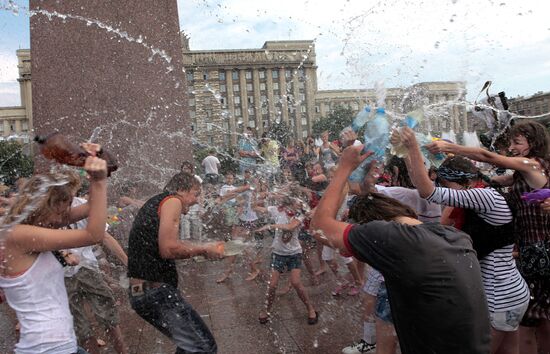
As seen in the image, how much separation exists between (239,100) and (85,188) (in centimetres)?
3132

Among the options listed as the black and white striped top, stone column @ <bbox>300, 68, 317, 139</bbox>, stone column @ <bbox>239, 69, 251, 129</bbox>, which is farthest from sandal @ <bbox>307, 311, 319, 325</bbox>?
stone column @ <bbox>239, 69, 251, 129</bbox>

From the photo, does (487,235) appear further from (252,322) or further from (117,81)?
(117,81)

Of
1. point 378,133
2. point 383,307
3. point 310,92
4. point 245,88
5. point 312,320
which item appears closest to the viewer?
point 378,133

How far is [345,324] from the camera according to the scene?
16.1 feet

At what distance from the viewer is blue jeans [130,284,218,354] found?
10.4ft

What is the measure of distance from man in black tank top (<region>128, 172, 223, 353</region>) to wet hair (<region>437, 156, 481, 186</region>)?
1.73 m

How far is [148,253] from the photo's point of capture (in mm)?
3262

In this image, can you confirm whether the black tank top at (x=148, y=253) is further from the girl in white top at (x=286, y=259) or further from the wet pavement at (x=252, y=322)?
the girl in white top at (x=286, y=259)

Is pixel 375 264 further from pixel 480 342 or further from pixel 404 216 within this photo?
pixel 480 342

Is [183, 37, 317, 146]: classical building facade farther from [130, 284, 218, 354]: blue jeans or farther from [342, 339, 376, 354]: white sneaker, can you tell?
[130, 284, 218, 354]: blue jeans

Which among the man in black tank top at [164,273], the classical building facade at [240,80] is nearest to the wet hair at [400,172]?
the man in black tank top at [164,273]

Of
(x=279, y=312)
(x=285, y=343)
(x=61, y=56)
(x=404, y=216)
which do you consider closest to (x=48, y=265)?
(x=404, y=216)

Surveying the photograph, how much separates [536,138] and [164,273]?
276 cm

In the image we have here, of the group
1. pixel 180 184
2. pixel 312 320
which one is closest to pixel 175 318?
pixel 180 184
